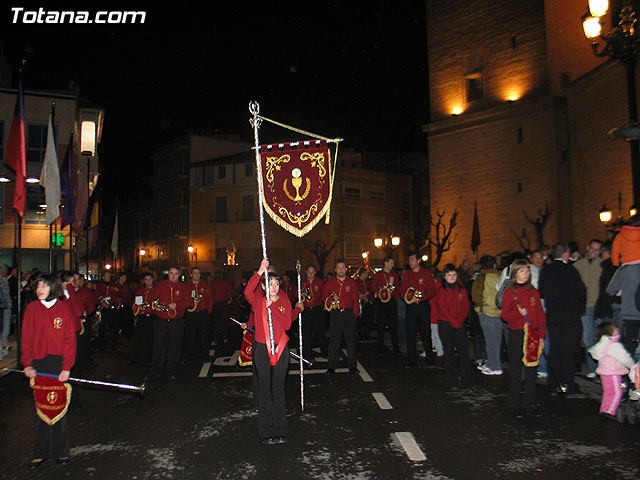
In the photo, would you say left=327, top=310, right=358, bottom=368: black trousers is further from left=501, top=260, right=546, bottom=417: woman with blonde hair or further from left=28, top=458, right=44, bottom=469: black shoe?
left=28, top=458, right=44, bottom=469: black shoe

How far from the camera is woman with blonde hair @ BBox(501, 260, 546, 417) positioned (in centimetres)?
716

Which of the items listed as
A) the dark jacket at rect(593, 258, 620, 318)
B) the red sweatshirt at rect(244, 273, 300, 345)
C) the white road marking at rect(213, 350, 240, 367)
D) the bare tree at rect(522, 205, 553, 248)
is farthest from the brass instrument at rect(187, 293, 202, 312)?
the bare tree at rect(522, 205, 553, 248)

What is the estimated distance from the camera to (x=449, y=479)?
4.95 meters

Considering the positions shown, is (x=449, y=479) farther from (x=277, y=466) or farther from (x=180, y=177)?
(x=180, y=177)

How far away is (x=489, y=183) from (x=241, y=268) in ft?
92.1

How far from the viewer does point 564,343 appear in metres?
8.17

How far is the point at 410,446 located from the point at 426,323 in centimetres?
528

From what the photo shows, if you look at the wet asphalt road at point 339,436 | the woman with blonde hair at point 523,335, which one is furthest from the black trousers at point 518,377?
the wet asphalt road at point 339,436

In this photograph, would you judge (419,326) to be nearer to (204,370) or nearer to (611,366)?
(204,370)

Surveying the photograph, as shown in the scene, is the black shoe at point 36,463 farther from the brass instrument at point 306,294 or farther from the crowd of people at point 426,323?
the brass instrument at point 306,294

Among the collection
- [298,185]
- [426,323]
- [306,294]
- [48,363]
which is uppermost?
[298,185]

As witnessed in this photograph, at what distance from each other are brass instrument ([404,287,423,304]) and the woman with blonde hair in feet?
11.8

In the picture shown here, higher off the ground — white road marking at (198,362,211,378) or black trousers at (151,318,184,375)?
black trousers at (151,318,184,375)

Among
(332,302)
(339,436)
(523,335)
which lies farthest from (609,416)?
(332,302)
